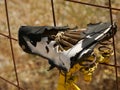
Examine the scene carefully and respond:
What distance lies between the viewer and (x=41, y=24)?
1.42 metres

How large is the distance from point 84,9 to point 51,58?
709 millimetres

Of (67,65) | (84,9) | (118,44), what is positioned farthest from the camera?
(84,9)

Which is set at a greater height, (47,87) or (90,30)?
(90,30)


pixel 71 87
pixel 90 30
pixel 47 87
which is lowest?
pixel 47 87

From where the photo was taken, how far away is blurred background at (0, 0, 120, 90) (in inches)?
48.6

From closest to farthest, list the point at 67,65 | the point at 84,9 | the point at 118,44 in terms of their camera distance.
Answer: the point at 67,65
the point at 118,44
the point at 84,9

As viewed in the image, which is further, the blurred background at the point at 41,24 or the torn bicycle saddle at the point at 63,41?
the blurred background at the point at 41,24

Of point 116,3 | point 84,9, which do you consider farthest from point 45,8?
point 116,3

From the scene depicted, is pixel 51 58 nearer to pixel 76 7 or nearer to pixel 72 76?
pixel 72 76

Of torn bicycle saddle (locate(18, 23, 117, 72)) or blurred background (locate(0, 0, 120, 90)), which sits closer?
torn bicycle saddle (locate(18, 23, 117, 72))

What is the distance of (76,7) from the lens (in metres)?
1.37

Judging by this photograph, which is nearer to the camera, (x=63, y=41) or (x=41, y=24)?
(x=63, y=41)

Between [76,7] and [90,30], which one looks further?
[76,7]

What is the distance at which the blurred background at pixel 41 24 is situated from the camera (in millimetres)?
1233
